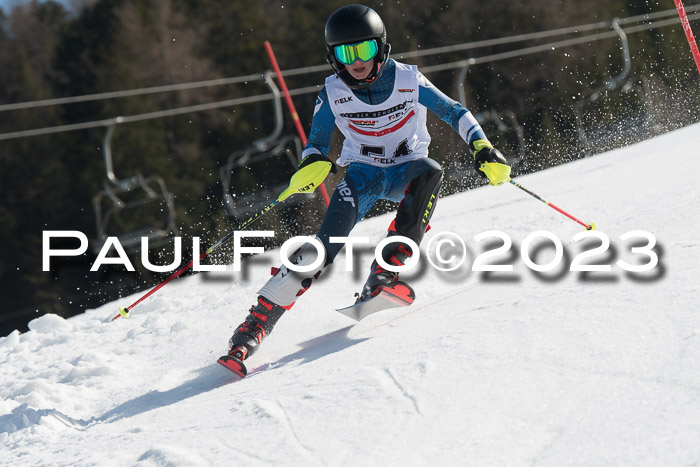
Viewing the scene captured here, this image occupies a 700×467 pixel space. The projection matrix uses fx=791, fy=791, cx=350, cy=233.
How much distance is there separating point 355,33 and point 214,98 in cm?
2287

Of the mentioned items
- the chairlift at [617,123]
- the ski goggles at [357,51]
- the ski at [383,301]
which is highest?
the ski goggles at [357,51]

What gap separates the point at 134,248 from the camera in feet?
62.5

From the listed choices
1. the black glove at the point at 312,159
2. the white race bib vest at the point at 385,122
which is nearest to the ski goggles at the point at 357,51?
the white race bib vest at the point at 385,122

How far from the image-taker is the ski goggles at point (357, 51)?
130 inches

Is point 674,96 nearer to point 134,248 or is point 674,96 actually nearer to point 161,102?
point 134,248

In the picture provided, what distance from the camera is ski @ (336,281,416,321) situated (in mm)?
3275

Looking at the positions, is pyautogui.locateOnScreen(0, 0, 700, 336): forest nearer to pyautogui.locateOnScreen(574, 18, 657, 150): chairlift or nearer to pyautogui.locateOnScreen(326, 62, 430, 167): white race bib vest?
pyautogui.locateOnScreen(574, 18, 657, 150): chairlift

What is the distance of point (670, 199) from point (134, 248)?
16.4 metres

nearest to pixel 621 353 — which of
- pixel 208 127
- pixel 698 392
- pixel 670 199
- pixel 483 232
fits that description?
pixel 698 392

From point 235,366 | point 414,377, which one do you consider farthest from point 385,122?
point 414,377

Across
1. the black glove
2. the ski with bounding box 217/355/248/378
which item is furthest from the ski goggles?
the ski with bounding box 217/355/248/378

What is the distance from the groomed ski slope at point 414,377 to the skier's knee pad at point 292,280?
0.24 metres

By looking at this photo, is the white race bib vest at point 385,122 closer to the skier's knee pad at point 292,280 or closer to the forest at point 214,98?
the skier's knee pad at point 292,280

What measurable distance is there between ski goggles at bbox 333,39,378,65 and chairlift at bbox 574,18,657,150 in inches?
455
